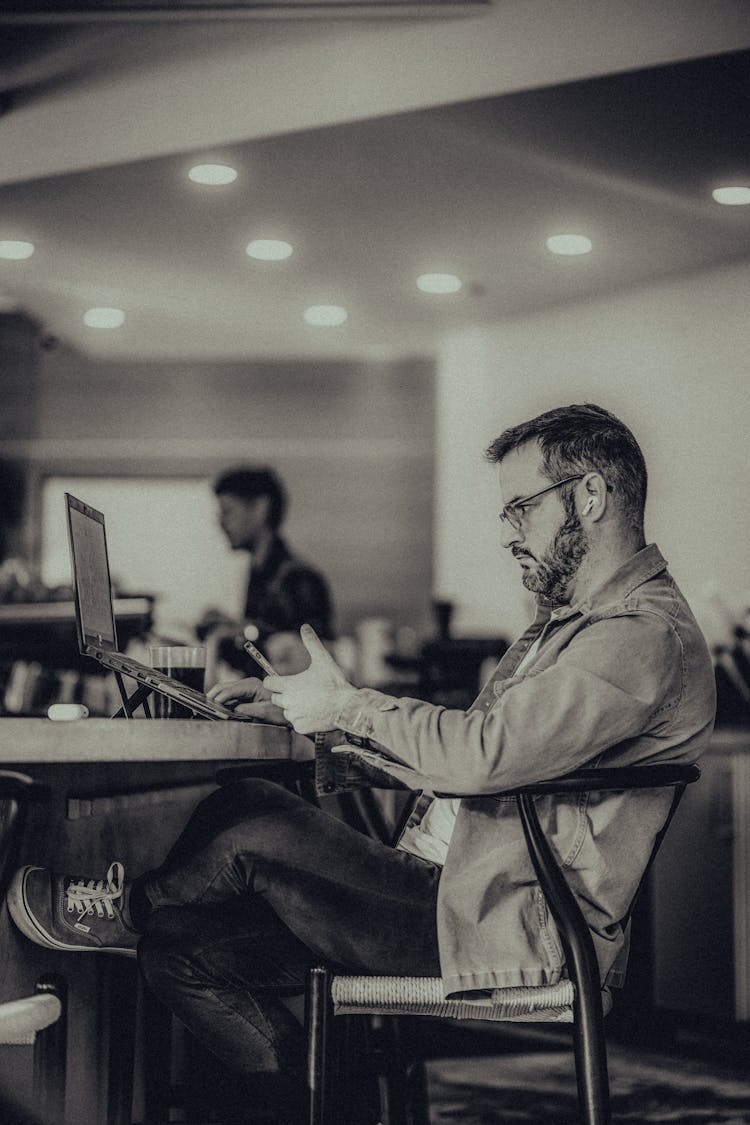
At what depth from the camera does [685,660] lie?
1903mm

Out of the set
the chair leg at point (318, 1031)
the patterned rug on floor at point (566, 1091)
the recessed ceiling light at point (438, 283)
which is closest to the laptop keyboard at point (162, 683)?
the chair leg at point (318, 1031)

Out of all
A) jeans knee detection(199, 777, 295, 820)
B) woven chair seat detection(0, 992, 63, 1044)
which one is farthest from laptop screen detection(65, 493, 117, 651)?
woven chair seat detection(0, 992, 63, 1044)

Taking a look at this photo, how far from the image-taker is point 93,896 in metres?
1.97

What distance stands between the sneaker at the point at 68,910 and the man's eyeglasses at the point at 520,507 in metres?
0.73

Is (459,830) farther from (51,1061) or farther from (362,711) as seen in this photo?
(51,1061)

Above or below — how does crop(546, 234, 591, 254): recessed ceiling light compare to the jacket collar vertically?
above

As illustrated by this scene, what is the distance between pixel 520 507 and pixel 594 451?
131 millimetres

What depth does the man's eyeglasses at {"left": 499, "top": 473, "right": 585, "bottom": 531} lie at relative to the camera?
6.79 feet

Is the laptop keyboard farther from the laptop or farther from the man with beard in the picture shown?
the man with beard

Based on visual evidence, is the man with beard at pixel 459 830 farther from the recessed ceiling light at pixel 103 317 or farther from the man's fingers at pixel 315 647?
the recessed ceiling light at pixel 103 317

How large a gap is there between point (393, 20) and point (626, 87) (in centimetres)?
61

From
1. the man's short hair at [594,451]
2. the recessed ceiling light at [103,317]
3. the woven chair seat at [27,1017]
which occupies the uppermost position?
the recessed ceiling light at [103,317]

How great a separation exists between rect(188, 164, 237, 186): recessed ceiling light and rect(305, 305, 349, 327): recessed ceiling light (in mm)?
1836

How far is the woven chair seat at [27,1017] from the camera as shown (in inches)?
68.4
